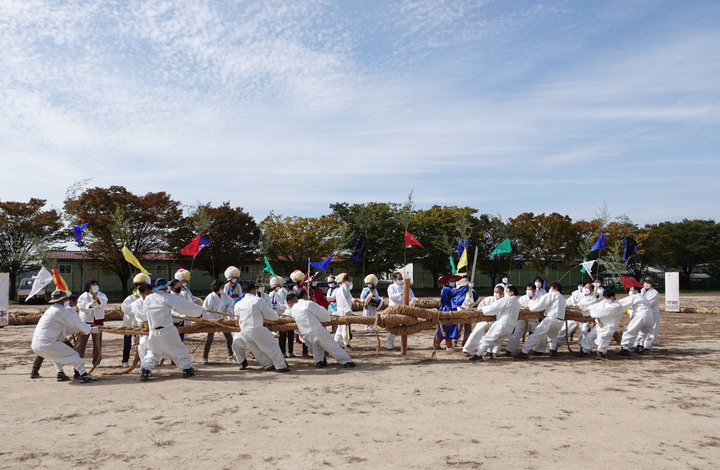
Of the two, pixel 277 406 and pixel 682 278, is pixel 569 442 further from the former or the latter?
pixel 682 278

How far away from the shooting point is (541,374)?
8.63 metres

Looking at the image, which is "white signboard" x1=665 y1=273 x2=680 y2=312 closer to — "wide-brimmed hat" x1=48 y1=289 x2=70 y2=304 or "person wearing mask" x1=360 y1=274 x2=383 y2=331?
"person wearing mask" x1=360 y1=274 x2=383 y2=331

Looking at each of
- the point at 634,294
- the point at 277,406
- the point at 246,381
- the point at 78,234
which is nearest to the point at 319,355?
the point at 246,381

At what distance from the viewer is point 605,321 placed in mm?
10375

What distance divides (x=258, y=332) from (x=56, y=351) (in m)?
3.03

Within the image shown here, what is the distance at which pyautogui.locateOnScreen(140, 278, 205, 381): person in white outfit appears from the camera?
832 centimetres

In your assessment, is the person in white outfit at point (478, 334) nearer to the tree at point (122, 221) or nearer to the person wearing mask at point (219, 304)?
the person wearing mask at point (219, 304)

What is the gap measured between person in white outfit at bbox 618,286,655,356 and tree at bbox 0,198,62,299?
3161cm

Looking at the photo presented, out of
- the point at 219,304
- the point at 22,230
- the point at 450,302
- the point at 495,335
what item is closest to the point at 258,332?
the point at 219,304

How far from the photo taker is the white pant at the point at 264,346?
894cm

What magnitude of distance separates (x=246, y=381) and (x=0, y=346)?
26.4 ft

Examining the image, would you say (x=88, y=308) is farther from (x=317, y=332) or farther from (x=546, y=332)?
(x=546, y=332)

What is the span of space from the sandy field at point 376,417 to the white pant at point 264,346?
332 millimetres

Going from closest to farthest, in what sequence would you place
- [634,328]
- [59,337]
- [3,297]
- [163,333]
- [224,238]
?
[59,337]
[163,333]
[634,328]
[3,297]
[224,238]
